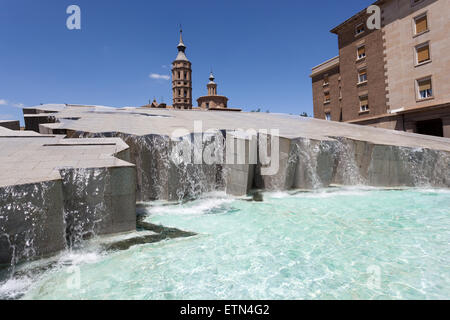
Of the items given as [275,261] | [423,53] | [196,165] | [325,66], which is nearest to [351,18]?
[325,66]

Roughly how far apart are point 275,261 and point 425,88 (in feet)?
73.5

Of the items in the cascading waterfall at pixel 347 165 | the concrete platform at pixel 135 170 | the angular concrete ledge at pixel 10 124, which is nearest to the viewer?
the concrete platform at pixel 135 170

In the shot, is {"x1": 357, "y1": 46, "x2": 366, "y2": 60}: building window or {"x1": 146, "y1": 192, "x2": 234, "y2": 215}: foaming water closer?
{"x1": 146, "y1": 192, "x2": 234, "y2": 215}: foaming water

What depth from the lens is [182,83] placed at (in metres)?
70.3

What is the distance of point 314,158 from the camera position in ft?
29.1

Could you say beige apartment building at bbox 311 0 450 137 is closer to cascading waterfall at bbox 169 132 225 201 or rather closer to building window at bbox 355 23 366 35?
building window at bbox 355 23 366 35

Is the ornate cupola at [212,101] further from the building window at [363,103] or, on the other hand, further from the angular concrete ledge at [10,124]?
the angular concrete ledge at [10,124]

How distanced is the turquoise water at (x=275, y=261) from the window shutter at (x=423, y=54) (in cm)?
1855

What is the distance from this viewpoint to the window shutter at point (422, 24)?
18600 mm

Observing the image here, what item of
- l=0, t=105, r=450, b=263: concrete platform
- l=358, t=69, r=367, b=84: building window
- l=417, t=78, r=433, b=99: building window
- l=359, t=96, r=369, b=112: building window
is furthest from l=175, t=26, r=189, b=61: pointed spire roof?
l=0, t=105, r=450, b=263: concrete platform

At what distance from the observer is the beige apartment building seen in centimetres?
1773

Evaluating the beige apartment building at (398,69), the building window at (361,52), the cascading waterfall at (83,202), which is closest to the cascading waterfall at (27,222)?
the cascading waterfall at (83,202)

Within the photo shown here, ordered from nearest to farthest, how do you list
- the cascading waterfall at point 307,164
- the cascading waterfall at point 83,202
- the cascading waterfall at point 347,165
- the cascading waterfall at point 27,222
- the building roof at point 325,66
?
the cascading waterfall at point 27,222
the cascading waterfall at point 83,202
the cascading waterfall at point 307,164
the cascading waterfall at point 347,165
the building roof at point 325,66

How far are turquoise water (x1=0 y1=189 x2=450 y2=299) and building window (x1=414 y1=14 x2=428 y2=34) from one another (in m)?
19.8
